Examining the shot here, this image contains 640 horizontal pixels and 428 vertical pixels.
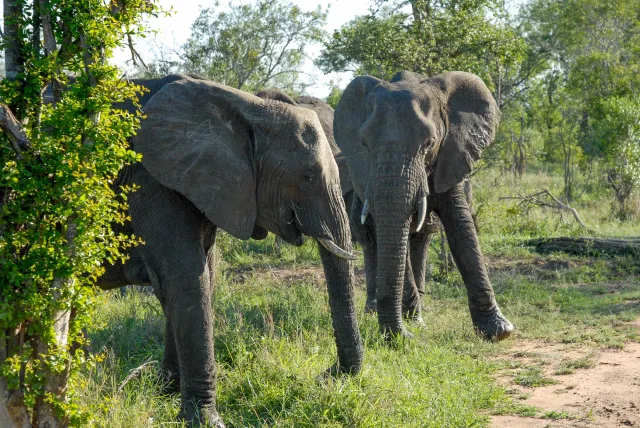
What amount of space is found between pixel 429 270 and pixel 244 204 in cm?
617

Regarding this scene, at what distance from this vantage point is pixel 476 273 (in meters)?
8.14

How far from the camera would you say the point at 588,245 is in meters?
11.9

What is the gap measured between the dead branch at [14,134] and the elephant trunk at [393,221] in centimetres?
396

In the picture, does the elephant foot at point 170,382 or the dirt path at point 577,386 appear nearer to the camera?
the dirt path at point 577,386

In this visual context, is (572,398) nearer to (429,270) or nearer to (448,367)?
(448,367)

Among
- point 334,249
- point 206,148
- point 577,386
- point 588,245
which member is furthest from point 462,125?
point 588,245

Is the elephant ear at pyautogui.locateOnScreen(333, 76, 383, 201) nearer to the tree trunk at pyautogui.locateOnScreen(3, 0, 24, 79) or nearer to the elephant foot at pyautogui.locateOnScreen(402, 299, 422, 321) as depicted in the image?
the elephant foot at pyautogui.locateOnScreen(402, 299, 422, 321)

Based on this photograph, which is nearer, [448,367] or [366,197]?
[448,367]

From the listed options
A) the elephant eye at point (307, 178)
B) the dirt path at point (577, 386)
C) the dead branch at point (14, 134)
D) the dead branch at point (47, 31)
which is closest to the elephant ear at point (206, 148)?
the elephant eye at point (307, 178)

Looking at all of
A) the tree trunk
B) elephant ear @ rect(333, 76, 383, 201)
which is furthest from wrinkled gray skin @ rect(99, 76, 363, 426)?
elephant ear @ rect(333, 76, 383, 201)

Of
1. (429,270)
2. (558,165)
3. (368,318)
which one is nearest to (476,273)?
(368,318)

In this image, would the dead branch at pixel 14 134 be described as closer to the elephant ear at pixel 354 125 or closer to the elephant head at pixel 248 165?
the elephant head at pixel 248 165

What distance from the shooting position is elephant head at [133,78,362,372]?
5281 millimetres

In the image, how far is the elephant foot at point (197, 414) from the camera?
520 cm
